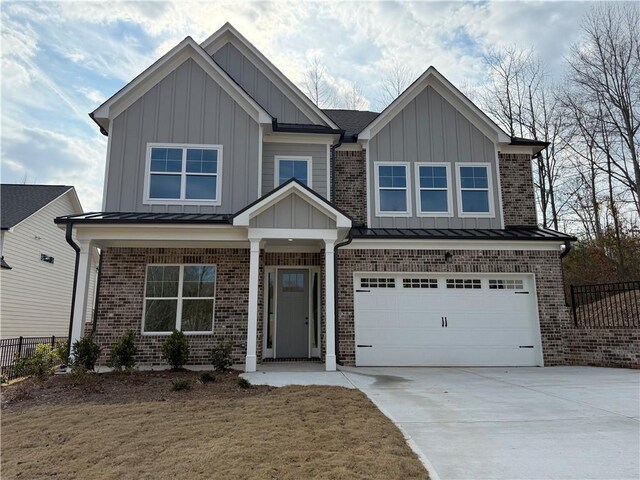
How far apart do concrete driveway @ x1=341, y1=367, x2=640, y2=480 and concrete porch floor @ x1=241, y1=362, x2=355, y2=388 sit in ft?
1.43

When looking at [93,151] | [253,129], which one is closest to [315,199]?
[253,129]

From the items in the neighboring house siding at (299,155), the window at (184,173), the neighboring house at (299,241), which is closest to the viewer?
the neighboring house at (299,241)

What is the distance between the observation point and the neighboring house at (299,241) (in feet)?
31.7

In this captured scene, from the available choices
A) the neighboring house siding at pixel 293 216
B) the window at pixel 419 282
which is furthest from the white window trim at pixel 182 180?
the window at pixel 419 282

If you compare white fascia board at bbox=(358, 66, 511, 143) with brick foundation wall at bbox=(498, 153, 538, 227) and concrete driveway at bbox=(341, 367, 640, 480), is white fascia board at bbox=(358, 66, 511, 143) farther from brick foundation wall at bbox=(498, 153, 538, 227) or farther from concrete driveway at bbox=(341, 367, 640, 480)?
concrete driveway at bbox=(341, 367, 640, 480)

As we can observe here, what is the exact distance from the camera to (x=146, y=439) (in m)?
4.55

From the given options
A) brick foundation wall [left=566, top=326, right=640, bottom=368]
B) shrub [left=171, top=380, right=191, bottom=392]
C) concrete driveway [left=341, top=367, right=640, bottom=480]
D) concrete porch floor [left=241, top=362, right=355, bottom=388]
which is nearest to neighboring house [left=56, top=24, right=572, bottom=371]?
brick foundation wall [left=566, top=326, right=640, bottom=368]

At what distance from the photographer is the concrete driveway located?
3.72 m

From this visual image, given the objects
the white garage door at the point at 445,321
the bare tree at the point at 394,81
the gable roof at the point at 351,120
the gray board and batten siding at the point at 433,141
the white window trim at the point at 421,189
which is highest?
the bare tree at the point at 394,81

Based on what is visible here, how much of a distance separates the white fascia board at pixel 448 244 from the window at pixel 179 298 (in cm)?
366

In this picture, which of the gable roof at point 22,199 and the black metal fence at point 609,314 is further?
the gable roof at point 22,199

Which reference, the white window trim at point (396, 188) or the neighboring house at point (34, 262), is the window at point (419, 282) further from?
the neighboring house at point (34, 262)

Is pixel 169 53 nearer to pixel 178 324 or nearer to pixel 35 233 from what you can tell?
pixel 178 324

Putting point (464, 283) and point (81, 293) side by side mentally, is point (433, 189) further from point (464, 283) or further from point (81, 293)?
point (81, 293)
